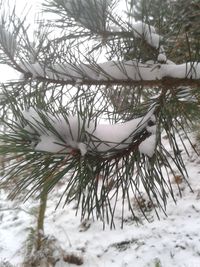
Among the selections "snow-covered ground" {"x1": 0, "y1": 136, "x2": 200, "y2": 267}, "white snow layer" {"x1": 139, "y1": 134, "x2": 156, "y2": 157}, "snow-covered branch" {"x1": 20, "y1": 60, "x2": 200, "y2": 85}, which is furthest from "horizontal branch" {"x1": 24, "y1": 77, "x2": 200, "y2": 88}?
"snow-covered ground" {"x1": 0, "y1": 136, "x2": 200, "y2": 267}

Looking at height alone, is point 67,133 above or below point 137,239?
above

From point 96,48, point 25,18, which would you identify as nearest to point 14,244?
point 96,48

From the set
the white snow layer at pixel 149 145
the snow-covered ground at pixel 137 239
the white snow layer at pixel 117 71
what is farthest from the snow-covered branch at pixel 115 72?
the snow-covered ground at pixel 137 239

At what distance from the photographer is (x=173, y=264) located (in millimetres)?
3107

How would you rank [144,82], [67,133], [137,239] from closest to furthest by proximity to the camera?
[67,133] → [144,82] → [137,239]

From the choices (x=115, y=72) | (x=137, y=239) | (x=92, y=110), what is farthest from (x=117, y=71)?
(x=137, y=239)

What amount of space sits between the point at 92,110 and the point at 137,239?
3076 mm

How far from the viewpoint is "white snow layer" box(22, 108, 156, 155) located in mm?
845

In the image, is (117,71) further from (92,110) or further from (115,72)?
(92,110)

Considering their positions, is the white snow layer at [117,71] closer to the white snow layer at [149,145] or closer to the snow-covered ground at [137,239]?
the white snow layer at [149,145]

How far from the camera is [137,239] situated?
12.1 feet

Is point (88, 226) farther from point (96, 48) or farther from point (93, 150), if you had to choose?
point (93, 150)

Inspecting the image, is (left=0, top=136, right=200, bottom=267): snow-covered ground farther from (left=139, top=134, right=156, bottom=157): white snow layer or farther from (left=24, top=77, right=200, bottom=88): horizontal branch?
(left=139, top=134, right=156, bottom=157): white snow layer

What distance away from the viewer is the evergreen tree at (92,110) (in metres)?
0.88
